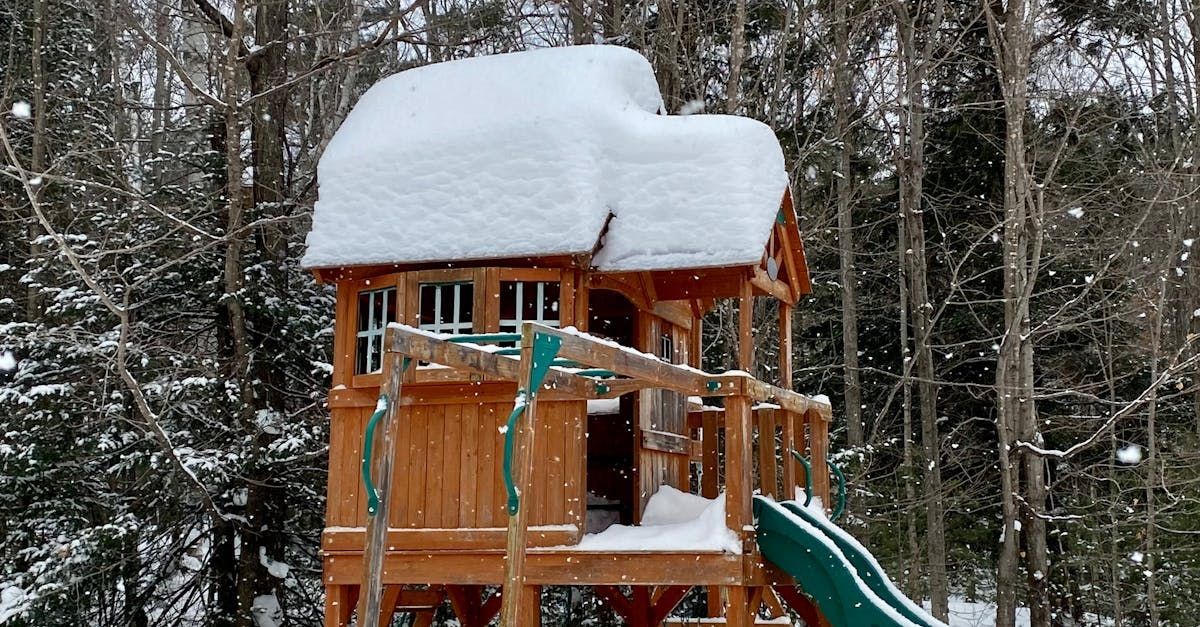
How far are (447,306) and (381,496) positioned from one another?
12.5ft

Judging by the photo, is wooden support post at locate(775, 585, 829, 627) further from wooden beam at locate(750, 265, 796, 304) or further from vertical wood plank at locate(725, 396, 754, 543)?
wooden beam at locate(750, 265, 796, 304)

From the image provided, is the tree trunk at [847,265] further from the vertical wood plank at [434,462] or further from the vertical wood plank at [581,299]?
the vertical wood plank at [434,462]

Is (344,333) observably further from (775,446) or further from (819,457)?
(819,457)

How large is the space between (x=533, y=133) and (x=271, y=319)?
17.5ft

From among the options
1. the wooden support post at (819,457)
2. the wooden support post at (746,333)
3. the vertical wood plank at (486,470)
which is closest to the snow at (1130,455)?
the wooden support post at (819,457)

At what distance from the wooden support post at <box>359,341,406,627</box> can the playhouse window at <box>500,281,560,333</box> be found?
1970mm

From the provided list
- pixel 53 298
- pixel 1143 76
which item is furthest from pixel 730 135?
pixel 1143 76

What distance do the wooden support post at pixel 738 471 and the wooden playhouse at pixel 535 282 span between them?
0.01 metres

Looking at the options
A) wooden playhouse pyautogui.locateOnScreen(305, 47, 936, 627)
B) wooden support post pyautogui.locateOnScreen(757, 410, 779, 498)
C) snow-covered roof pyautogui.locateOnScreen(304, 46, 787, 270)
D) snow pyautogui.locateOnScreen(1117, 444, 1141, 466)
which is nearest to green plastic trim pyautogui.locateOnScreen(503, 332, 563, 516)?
wooden playhouse pyautogui.locateOnScreen(305, 47, 936, 627)

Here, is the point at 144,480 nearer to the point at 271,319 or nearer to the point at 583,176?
the point at 271,319

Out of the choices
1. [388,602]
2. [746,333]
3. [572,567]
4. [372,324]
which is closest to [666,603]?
[388,602]

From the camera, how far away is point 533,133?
7.73 meters

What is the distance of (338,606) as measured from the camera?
25.1 ft

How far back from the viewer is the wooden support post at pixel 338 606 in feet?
24.9
